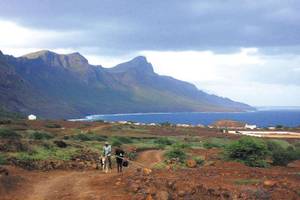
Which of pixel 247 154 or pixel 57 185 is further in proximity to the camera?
pixel 247 154

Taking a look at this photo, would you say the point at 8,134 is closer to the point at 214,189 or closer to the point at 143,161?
the point at 143,161

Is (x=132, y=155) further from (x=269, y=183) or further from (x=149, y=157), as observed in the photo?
(x=269, y=183)

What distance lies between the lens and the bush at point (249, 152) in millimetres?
28766

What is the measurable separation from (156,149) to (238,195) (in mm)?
26658

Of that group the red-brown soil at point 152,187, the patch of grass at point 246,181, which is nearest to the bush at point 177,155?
the red-brown soil at point 152,187

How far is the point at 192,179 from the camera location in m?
18.5

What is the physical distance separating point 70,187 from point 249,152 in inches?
561

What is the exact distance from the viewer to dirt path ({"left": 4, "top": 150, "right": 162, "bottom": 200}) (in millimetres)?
16047

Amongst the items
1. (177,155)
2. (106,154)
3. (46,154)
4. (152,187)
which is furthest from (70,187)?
(177,155)

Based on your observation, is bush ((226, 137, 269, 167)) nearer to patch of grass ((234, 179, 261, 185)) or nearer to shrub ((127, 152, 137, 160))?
shrub ((127, 152, 137, 160))

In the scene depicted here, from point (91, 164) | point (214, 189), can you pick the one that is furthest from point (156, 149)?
point (214, 189)

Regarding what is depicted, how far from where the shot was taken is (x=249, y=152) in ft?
96.9

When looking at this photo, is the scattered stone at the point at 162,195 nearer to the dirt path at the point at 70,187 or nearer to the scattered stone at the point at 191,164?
the dirt path at the point at 70,187

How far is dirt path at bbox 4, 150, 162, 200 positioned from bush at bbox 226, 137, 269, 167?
11.0 m
